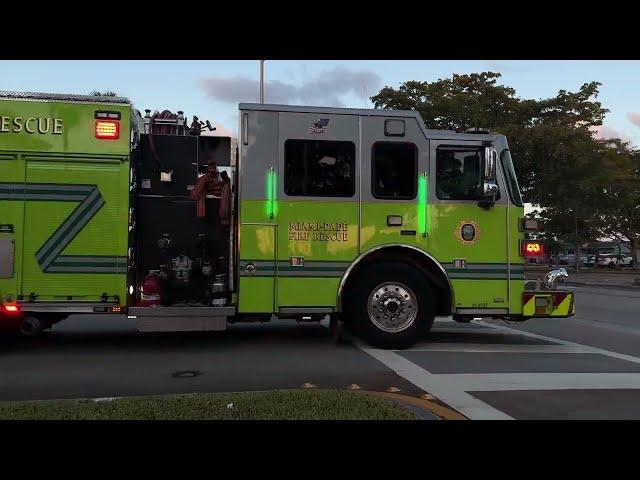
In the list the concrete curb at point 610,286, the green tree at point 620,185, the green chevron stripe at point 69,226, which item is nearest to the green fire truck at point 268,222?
the green chevron stripe at point 69,226

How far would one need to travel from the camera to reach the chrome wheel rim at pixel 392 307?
7742 millimetres

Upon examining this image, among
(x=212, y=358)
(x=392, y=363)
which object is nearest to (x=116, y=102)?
(x=212, y=358)

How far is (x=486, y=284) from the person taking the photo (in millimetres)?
7875

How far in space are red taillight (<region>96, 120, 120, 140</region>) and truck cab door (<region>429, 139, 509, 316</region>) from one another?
410 centimetres

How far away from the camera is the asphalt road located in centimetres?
558

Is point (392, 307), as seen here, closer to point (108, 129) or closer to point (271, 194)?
point (271, 194)

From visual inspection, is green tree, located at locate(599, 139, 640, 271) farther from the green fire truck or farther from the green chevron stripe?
the green chevron stripe

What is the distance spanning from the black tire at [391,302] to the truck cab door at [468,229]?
0.43 metres

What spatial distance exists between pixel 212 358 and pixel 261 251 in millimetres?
1494

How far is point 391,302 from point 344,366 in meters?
1.23

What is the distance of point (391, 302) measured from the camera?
7746 mm

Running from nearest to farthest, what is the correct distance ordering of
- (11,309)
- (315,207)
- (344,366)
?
(344,366) < (11,309) < (315,207)

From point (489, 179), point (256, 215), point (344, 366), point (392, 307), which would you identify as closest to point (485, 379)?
point (344, 366)

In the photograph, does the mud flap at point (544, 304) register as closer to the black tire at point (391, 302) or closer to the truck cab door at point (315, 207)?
the black tire at point (391, 302)
